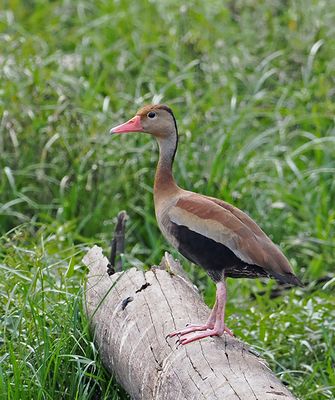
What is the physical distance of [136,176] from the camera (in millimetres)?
6922

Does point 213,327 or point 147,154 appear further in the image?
point 147,154

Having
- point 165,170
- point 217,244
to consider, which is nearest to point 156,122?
point 165,170

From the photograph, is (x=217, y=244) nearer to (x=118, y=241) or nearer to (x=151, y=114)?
(x=151, y=114)

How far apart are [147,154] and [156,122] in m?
2.24

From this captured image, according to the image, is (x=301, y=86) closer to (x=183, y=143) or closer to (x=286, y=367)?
(x=183, y=143)

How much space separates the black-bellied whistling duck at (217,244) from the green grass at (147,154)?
23.0 inches

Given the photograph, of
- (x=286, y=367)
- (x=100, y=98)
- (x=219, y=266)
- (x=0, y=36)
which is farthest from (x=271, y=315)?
(x=0, y=36)

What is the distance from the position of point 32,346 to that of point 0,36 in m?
4.25

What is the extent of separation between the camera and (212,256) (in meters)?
4.33

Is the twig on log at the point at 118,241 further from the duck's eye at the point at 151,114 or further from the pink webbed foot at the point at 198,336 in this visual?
the pink webbed foot at the point at 198,336

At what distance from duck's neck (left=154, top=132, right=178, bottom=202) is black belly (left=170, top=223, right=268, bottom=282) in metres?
0.28

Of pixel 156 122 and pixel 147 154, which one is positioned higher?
pixel 156 122

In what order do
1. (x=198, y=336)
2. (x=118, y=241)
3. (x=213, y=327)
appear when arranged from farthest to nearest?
(x=118, y=241) → (x=213, y=327) → (x=198, y=336)

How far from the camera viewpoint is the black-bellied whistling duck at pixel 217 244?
4215mm
